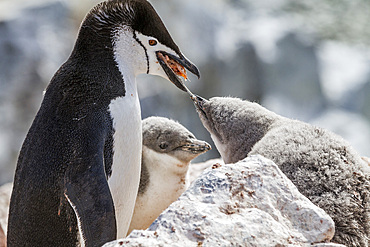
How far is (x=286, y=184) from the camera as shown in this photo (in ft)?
Answer: 3.55

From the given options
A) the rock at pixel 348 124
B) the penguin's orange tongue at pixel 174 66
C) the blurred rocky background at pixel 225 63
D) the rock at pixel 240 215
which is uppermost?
the penguin's orange tongue at pixel 174 66

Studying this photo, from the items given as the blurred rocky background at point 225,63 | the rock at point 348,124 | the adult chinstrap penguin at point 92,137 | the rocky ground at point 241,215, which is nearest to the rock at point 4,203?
the adult chinstrap penguin at point 92,137

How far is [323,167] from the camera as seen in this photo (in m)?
1.36

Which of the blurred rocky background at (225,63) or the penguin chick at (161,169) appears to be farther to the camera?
the blurred rocky background at (225,63)

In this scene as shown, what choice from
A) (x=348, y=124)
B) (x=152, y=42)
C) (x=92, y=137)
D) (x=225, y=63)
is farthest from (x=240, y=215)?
(x=225, y=63)

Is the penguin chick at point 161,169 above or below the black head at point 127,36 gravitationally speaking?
Result: below

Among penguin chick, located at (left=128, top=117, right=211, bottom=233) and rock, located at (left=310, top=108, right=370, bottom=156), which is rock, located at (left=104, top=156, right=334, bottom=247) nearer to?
penguin chick, located at (left=128, top=117, right=211, bottom=233)

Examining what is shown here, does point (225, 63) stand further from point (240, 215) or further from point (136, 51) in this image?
point (240, 215)

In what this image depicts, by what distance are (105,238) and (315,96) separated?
5.03 m

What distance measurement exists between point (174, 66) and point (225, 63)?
15.2ft

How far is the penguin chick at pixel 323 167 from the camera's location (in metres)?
1.27

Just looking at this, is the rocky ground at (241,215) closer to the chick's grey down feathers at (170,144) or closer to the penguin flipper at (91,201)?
the penguin flipper at (91,201)

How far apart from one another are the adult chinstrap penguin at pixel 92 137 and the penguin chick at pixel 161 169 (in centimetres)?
43

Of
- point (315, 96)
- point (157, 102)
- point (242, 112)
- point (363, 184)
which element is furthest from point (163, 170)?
point (315, 96)
